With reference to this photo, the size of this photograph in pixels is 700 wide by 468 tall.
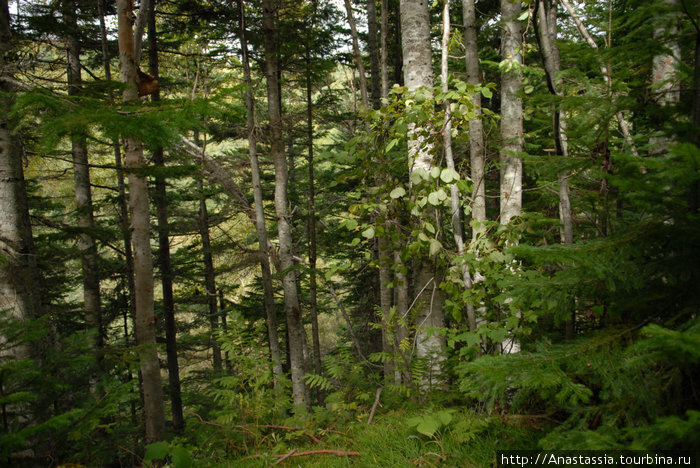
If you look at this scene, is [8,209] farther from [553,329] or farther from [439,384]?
[553,329]

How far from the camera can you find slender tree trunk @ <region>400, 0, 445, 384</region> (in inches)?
152

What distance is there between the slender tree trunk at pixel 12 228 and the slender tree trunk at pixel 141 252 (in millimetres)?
1323

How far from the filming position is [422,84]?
384 cm

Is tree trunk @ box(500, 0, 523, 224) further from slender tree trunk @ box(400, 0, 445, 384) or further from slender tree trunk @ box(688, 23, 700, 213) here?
slender tree trunk @ box(688, 23, 700, 213)

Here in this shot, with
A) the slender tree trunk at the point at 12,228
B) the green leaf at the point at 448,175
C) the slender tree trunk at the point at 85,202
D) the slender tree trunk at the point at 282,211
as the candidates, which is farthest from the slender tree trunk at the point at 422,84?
the slender tree trunk at the point at 85,202

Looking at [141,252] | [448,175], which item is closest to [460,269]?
[448,175]

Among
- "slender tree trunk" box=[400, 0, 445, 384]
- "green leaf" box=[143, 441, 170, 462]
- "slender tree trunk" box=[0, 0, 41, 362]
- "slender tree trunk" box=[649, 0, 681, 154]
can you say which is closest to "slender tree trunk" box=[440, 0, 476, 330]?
"slender tree trunk" box=[400, 0, 445, 384]

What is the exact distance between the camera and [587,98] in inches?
76.5

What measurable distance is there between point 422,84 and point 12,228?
5442 mm

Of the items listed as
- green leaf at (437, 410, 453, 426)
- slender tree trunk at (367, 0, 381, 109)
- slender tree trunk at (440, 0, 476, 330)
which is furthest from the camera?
slender tree trunk at (367, 0, 381, 109)

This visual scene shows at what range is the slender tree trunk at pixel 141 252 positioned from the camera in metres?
4.42

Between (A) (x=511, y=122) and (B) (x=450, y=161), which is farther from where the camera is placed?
(A) (x=511, y=122)

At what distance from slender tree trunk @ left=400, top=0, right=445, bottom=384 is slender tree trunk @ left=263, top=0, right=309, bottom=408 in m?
3.57

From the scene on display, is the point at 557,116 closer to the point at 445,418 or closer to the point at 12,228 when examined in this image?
the point at 445,418
